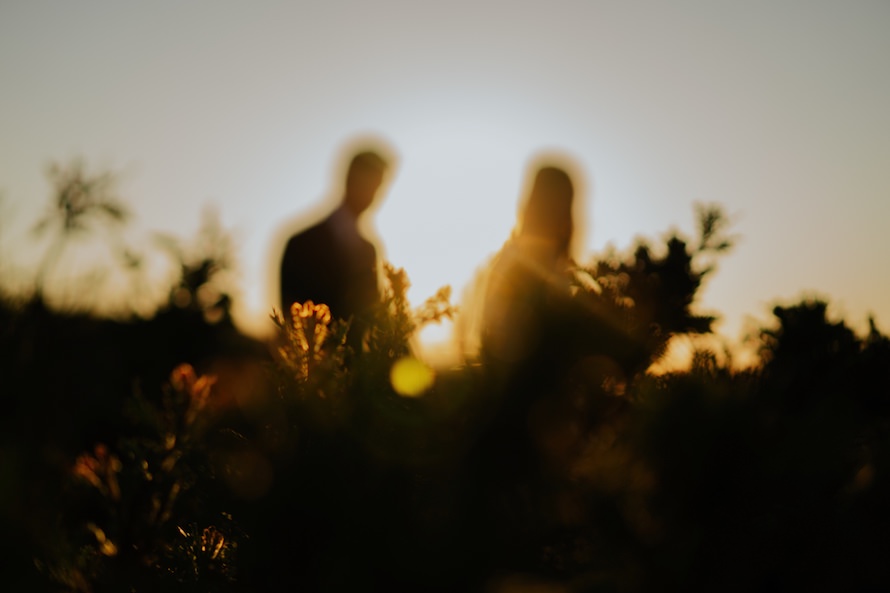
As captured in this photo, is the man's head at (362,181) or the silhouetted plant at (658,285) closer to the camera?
the silhouetted plant at (658,285)

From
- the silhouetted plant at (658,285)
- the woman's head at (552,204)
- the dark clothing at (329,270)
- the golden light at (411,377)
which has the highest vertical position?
the woman's head at (552,204)

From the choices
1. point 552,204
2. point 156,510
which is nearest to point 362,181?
point 552,204

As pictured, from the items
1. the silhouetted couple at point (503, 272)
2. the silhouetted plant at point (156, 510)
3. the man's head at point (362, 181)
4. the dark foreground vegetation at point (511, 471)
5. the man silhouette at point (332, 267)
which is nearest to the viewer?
the dark foreground vegetation at point (511, 471)

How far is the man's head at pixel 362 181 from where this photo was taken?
5.32 m

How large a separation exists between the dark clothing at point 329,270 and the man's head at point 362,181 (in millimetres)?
667

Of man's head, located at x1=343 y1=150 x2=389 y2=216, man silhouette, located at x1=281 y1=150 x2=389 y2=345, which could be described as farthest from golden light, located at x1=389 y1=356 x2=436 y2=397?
man's head, located at x1=343 y1=150 x2=389 y2=216

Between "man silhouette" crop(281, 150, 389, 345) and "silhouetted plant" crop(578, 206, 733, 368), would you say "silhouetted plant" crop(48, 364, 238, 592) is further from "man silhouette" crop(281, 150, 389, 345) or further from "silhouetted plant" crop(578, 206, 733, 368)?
"man silhouette" crop(281, 150, 389, 345)

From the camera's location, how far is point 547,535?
3.10 ft

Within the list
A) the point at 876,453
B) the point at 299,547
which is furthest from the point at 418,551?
the point at 876,453

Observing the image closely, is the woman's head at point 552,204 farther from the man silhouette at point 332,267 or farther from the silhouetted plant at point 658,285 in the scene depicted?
the silhouetted plant at point 658,285

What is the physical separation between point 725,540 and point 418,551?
0.52m

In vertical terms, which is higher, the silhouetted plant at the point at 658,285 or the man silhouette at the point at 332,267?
the man silhouette at the point at 332,267

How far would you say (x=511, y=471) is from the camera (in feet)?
3.28

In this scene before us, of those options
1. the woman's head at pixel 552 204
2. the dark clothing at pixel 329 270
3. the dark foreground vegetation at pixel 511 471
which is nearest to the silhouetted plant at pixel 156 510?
the dark foreground vegetation at pixel 511 471
